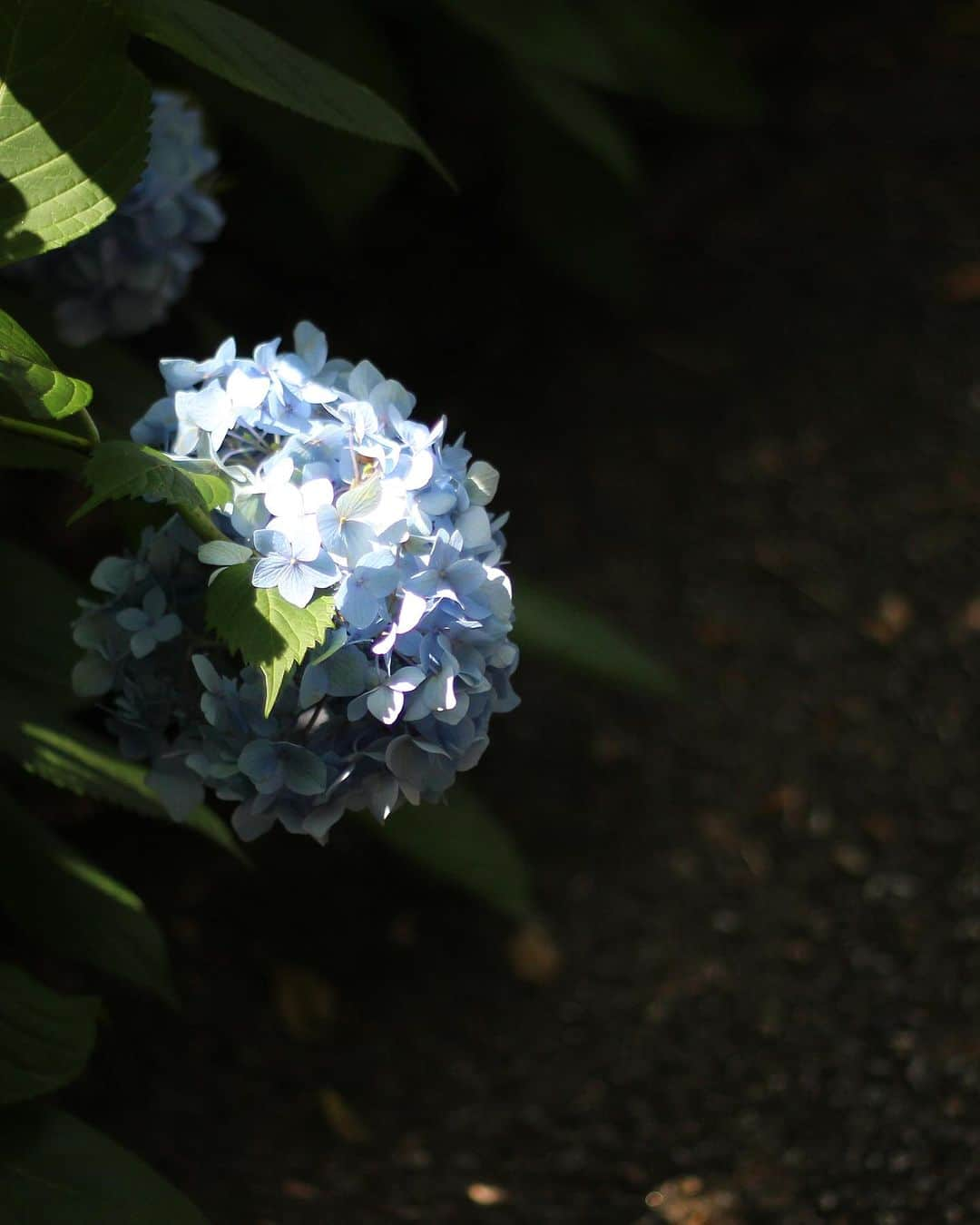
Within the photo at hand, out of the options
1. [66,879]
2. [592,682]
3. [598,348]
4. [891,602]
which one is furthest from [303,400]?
[598,348]

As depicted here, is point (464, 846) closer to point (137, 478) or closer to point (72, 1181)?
point (72, 1181)

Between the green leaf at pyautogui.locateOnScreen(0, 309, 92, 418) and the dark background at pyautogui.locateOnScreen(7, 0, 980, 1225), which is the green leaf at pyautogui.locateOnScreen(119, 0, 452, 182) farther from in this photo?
the dark background at pyautogui.locateOnScreen(7, 0, 980, 1225)

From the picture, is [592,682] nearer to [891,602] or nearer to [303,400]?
[891,602]

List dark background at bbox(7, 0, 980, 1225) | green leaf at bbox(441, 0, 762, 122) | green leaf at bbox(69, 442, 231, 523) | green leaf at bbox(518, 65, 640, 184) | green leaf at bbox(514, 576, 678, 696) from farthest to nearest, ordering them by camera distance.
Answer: green leaf at bbox(441, 0, 762, 122)
green leaf at bbox(518, 65, 640, 184)
green leaf at bbox(514, 576, 678, 696)
dark background at bbox(7, 0, 980, 1225)
green leaf at bbox(69, 442, 231, 523)

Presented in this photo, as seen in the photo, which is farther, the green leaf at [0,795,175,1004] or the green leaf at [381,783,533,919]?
the green leaf at [381,783,533,919]

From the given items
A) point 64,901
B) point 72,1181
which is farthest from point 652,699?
point 72,1181

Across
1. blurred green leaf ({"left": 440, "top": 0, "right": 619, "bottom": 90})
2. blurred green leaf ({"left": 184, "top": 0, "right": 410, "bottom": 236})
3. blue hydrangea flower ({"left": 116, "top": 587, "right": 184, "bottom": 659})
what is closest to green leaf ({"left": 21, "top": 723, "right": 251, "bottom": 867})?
blue hydrangea flower ({"left": 116, "top": 587, "right": 184, "bottom": 659})

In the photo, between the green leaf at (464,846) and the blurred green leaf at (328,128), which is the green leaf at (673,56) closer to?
the blurred green leaf at (328,128)
